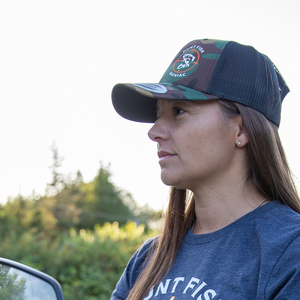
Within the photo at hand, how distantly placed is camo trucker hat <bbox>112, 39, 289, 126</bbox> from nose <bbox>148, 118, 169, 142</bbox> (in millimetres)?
200

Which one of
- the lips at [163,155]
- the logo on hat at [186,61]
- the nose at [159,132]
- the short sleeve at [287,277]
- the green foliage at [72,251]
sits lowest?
the green foliage at [72,251]

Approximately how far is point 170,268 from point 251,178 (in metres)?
0.62

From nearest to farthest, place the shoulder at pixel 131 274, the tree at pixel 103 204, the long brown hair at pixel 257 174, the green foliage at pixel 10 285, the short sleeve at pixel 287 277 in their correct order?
the short sleeve at pixel 287 277
the green foliage at pixel 10 285
the long brown hair at pixel 257 174
the shoulder at pixel 131 274
the tree at pixel 103 204

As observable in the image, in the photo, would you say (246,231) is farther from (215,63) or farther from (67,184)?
(67,184)

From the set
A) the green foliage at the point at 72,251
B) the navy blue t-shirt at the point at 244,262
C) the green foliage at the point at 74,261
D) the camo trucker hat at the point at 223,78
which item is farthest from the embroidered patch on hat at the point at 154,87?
the green foliage at the point at 74,261

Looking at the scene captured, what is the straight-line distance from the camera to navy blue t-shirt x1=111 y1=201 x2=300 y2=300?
1290mm

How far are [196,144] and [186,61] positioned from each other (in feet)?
1.52

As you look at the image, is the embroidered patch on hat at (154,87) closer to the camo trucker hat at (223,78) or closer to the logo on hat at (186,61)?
the camo trucker hat at (223,78)

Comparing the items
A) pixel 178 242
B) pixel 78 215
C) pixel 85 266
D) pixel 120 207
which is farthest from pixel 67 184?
pixel 178 242

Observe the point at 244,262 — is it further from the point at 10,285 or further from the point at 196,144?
the point at 10,285

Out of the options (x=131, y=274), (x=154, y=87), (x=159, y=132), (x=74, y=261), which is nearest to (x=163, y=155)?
(x=159, y=132)

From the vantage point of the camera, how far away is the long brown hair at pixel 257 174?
1669 mm

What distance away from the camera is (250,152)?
1.74 metres

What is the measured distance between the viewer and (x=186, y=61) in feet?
5.90
